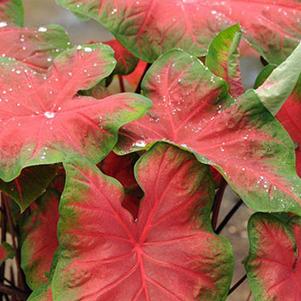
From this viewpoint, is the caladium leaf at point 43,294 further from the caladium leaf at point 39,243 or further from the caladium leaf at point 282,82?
→ the caladium leaf at point 282,82

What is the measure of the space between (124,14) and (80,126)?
25 cm

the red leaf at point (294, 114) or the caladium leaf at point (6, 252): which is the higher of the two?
the red leaf at point (294, 114)

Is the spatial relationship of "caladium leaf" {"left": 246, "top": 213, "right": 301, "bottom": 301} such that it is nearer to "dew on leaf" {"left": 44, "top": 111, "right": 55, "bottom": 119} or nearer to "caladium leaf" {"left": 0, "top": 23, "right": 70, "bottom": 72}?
"dew on leaf" {"left": 44, "top": 111, "right": 55, "bottom": 119}

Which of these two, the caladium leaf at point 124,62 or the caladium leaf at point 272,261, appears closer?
the caladium leaf at point 272,261

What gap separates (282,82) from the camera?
35.9 inches

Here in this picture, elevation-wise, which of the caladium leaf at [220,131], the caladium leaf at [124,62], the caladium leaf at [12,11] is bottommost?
the caladium leaf at [124,62]

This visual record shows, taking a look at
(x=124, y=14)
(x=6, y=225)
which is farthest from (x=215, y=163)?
(x=6, y=225)

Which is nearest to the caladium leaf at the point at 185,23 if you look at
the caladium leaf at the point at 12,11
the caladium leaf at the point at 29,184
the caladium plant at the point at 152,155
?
the caladium plant at the point at 152,155

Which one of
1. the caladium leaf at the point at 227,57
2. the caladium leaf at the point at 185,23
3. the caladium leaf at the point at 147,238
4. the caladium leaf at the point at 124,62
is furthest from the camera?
the caladium leaf at the point at 124,62

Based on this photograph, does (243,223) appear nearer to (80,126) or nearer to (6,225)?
(6,225)

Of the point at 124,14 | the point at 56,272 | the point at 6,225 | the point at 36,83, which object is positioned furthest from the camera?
the point at 6,225

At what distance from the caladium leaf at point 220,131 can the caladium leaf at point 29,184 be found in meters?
0.11

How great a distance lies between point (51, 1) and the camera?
343cm

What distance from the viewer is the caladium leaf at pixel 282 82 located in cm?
91
